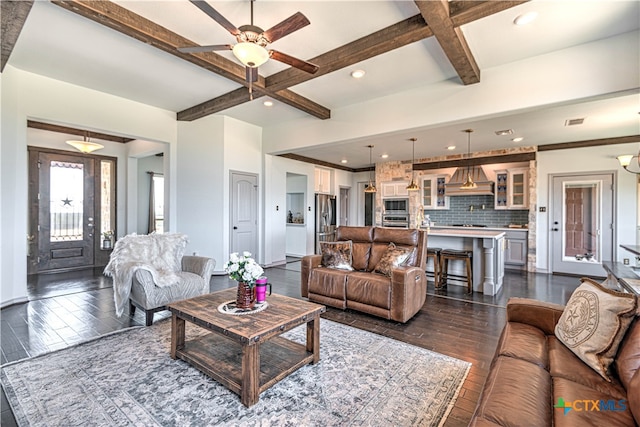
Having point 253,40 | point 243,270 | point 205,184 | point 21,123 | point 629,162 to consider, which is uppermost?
point 253,40

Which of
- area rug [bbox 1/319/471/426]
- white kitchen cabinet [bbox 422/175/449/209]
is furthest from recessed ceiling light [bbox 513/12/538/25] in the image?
white kitchen cabinet [bbox 422/175/449/209]

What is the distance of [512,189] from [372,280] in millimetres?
5623

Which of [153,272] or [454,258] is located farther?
[454,258]

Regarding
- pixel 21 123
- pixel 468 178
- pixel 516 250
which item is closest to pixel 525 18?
pixel 468 178

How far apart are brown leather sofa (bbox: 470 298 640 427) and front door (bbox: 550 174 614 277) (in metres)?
5.82

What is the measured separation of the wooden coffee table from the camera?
1.90 meters

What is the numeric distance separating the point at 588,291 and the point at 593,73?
2.61 metres

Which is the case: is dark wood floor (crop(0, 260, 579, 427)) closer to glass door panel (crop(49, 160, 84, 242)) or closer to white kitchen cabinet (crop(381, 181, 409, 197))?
glass door panel (crop(49, 160, 84, 242))

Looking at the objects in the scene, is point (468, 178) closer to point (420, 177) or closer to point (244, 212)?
point (420, 177)

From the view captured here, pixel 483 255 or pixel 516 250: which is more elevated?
pixel 483 255

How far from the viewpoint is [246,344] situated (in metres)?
1.84

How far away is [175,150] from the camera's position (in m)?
5.74

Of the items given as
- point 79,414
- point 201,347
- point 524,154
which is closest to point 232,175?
point 201,347

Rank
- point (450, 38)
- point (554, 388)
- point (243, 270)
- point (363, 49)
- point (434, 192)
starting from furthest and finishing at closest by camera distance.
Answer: point (434, 192)
point (363, 49)
point (450, 38)
point (243, 270)
point (554, 388)
